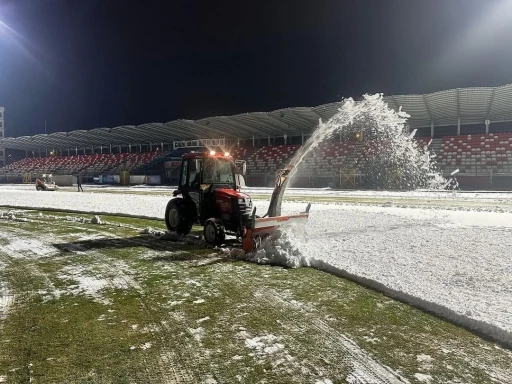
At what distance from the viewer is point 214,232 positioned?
8.28 meters

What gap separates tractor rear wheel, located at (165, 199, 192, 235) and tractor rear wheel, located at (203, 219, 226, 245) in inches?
51.4

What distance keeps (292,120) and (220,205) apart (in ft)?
114

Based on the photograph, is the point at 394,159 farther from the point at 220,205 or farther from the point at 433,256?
the point at 433,256

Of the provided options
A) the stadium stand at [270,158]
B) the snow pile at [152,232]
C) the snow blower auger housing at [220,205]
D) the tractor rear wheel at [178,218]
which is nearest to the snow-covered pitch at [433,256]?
the snow blower auger housing at [220,205]

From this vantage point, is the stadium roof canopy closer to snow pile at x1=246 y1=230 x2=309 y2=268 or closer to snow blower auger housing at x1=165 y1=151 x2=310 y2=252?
snow blower auger housing at x1=165 y1=151 x2=310 y2=252

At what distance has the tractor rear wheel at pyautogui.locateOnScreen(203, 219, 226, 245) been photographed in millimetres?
8234

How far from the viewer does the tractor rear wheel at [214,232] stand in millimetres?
8234

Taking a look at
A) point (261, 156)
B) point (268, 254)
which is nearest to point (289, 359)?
point (268, 254)

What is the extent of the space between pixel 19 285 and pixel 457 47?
55358mm

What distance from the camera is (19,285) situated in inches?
226

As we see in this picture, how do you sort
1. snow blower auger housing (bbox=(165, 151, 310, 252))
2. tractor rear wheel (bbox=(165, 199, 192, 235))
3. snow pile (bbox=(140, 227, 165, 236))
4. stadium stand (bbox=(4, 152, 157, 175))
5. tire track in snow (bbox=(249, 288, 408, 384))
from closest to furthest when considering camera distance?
1. tire track in snow (bbox=(249, 288, 408, 384))
2. snow blower auger housing (bbox=(165, 151, 310, 252))
3. tractor rear wheel (bbox=(165, 199, 192, 235))
4. snow pile (bbox=(140, 227, 165, 236))
5. stadium stand (bbox=(4, 152, 157, 175))

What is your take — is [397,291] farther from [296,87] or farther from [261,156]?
[296,87]

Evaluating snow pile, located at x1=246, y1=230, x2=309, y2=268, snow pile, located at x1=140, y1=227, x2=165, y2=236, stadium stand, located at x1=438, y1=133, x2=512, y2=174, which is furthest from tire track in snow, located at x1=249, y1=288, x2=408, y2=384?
stadium stand, located at x1=438, y1=133, x2=512, y2=174

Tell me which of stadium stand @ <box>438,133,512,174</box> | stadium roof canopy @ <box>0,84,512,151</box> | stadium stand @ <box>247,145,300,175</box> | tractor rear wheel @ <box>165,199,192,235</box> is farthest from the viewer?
stadium stand @ <box>247,145,300,175</box>
